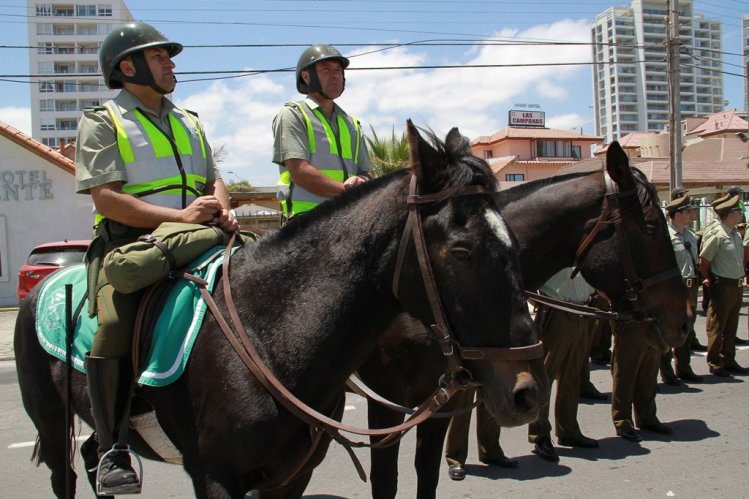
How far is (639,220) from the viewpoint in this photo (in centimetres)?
430

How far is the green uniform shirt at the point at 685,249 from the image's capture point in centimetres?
776

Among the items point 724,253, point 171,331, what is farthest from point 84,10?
point 171,331

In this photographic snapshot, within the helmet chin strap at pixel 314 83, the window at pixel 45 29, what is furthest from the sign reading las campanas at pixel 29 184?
the window at pixel 45 29

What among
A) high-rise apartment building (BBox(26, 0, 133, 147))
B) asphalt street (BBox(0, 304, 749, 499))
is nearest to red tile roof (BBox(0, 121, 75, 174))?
asphalt street (BBox(0, 304, 749, 499))

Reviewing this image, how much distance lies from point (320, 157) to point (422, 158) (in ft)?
6.44

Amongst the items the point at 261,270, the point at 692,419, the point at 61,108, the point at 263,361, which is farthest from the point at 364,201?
the point at 61,108

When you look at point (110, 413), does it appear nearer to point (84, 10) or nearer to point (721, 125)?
point (721, 125)

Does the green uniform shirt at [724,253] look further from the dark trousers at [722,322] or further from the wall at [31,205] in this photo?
the wall at [31,205]

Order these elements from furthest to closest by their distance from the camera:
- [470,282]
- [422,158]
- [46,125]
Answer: [46,125] < [422,158] < [470,282]

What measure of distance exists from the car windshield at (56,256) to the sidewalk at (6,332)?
161cm

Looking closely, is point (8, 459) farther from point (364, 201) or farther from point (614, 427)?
point (614, 427)

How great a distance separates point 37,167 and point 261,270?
21.2 metres

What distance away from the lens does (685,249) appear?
7824mm

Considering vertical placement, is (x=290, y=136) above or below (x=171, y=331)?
above
